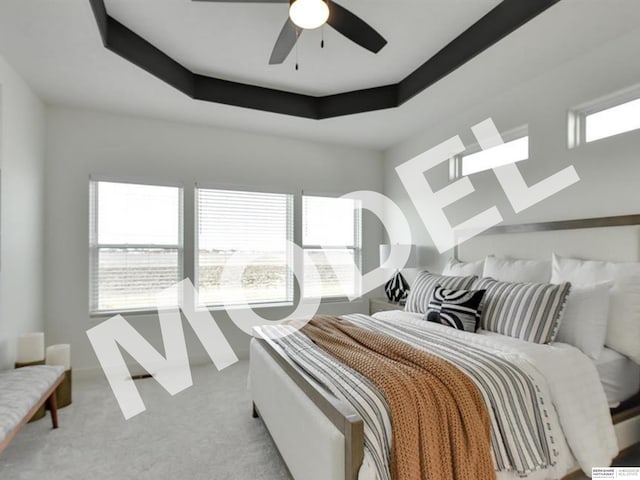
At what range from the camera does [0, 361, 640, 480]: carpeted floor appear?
6.59 ft

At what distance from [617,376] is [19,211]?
14.4 ft

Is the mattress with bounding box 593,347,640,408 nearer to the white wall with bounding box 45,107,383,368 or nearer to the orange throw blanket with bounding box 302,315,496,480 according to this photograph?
the orange throw blanket with bounding box 302,315,496,480

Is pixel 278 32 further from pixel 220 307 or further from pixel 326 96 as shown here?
pixel 220 307

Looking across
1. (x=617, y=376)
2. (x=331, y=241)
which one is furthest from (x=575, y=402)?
(x=331, y=241)

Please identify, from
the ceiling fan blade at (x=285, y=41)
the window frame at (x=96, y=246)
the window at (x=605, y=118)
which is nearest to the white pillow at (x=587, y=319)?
the window at (x=605, y=118)

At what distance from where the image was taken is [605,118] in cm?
248

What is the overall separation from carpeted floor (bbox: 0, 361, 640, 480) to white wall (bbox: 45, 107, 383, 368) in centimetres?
85

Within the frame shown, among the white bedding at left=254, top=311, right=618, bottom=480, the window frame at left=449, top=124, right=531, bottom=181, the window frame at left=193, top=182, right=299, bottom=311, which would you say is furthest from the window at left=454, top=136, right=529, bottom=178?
the window frame at left=193, top=182, right=299, bottom=311

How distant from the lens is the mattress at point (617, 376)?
76.8 inches

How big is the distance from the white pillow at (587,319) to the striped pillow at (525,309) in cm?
9

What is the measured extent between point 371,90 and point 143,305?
327 centimetres

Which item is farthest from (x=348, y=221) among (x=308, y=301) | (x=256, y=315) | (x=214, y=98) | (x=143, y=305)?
(x=143, y=305)

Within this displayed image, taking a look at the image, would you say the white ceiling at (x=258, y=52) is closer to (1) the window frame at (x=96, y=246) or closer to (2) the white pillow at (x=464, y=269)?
(1) the window frame at (x=96, y=246)

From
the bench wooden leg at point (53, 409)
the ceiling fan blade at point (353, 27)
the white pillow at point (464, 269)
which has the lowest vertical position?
the bench wooden leg at point (53, 409)
